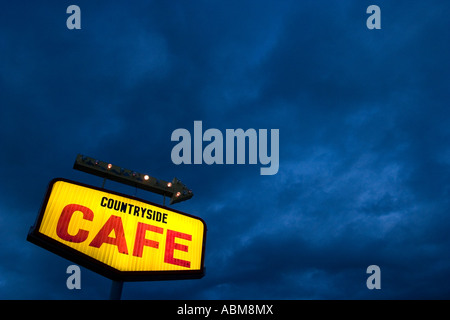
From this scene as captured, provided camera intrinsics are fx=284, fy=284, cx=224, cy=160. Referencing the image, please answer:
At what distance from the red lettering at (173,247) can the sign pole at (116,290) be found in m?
1.89

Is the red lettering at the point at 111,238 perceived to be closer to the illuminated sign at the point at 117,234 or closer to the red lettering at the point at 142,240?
the illuminated sign at the point at 117,234

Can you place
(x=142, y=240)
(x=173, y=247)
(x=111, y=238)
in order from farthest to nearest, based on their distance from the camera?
(x=173, y=247)
(x=142, y=240)
(x=111, y=238)

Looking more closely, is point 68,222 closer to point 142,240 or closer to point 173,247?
point 142,240

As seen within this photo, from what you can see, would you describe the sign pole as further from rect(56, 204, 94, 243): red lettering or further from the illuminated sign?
rect(56, 204, 94, 243): red lettering

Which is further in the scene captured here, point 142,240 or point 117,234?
point 142,240

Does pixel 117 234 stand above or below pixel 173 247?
above

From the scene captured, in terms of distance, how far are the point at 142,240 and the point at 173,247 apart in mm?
1350

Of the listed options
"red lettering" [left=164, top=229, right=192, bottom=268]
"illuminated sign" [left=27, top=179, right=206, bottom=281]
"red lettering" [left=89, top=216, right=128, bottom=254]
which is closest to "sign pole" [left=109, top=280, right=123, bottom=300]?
"illuminated sign" [left=27, top=179, right=206, bottom=281]

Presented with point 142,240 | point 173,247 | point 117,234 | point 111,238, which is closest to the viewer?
point 111,238

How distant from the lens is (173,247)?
11.8m

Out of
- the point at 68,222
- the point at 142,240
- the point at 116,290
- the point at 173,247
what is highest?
the point at 68,222

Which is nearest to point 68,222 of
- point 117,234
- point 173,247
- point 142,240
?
point 117,234
